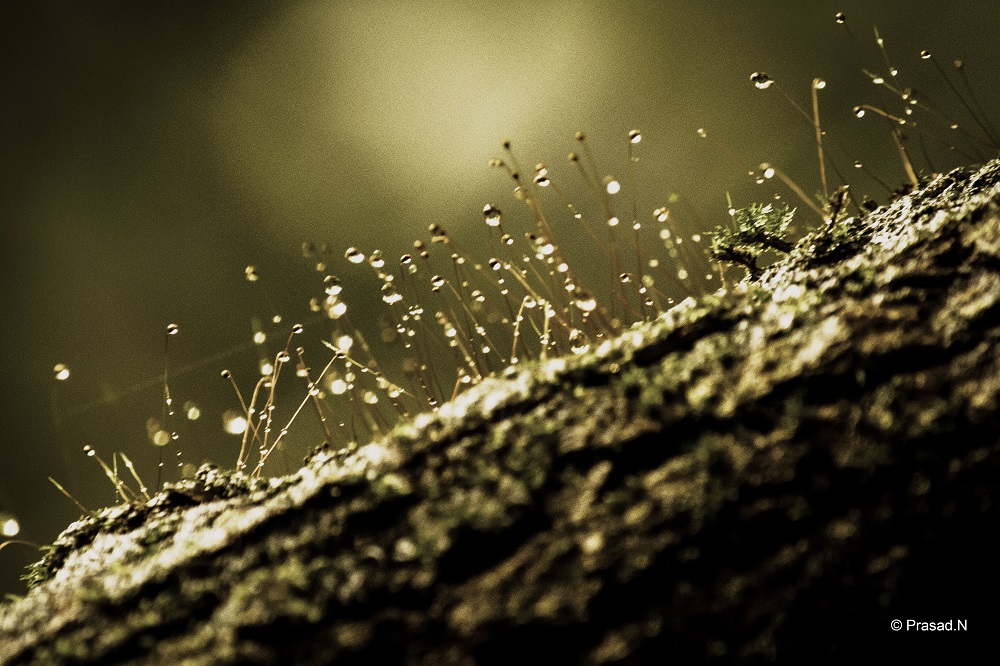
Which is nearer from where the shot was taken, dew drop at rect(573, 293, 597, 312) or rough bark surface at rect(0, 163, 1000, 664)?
rough bark surface at rect(0, 163, 1000, 664)

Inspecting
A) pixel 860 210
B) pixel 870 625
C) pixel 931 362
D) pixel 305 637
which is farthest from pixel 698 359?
pixel 860 210

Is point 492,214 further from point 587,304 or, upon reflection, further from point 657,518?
point 657,518

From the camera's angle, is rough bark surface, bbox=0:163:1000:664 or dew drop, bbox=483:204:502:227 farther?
dew drop, bbox=483:204:502:227

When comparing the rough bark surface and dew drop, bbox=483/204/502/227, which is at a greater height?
dew drop, bbox=483/204/502/227

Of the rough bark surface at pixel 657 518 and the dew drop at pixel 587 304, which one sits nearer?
the rough bark surface at pixel 657 518

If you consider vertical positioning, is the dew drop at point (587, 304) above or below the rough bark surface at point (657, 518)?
above

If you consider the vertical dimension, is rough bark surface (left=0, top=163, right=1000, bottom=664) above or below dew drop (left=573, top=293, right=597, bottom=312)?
below

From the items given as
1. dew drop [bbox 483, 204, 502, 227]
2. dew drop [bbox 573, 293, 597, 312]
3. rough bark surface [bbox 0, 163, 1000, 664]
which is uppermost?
dew drop [bbox 483, 204, 502, 227]

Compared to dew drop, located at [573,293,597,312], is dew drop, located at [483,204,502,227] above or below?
above
